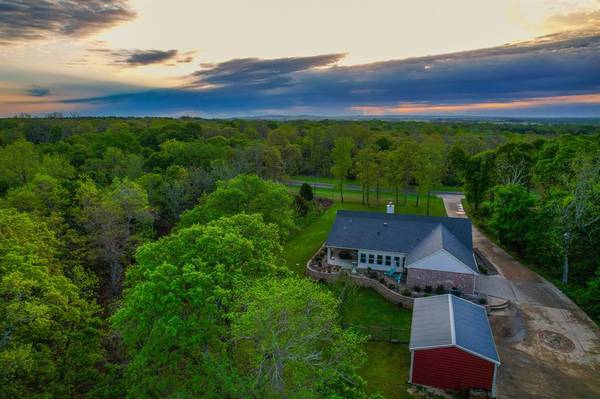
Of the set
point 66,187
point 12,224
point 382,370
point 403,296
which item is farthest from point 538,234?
point 66,187

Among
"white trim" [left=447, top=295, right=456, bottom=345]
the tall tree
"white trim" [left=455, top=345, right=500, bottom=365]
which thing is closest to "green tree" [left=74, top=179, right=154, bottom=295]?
"white trim" [left=447, top=295, right=456, bottom=345]

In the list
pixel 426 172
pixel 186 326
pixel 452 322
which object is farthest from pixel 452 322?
pixel 426 172

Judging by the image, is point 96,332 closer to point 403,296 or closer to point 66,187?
point 403,296

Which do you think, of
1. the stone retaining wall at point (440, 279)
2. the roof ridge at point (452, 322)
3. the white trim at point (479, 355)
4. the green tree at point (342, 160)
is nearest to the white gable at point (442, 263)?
the stone retaining wall at point (440, 279)

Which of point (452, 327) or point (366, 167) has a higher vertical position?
point (366, 167)

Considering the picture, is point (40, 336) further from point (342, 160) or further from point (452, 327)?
point (342, 160)

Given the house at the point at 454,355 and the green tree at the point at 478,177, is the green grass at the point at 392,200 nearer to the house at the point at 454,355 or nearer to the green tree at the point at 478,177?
the green tree at the point at 478,177

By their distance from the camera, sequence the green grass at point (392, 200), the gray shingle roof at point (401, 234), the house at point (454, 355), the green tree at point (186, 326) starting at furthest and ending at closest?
the green grass at point (392, 200) < the gray shingle roof at point (401, 234) < the house at point (454, 355) < the green tree at point (186, 326)
